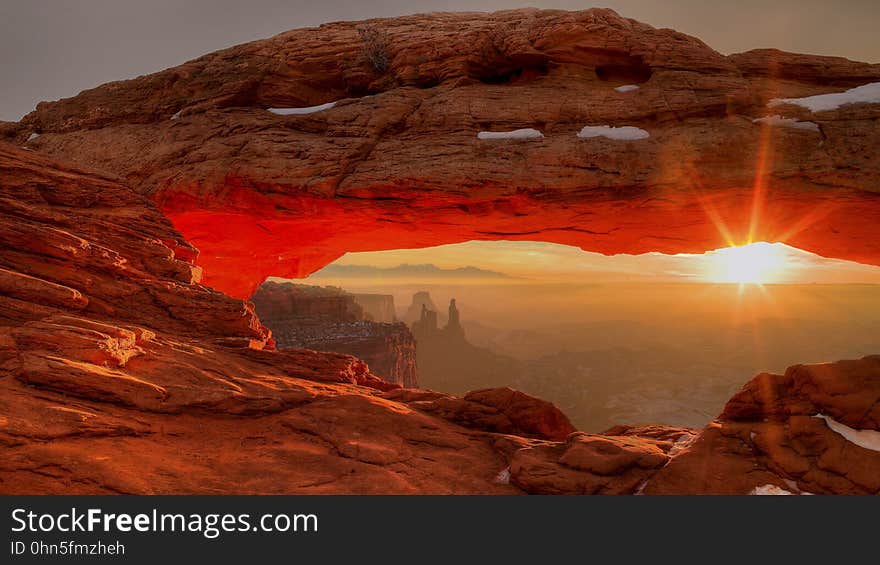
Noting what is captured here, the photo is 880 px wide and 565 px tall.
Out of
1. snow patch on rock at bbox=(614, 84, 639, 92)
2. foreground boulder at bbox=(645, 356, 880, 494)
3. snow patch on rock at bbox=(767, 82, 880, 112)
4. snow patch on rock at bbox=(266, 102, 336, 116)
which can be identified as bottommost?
foreground boulder at bbox=(645, 356, 880, 494)

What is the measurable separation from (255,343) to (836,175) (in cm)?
1893

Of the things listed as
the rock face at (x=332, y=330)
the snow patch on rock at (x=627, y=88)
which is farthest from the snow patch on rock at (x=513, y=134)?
the rock face at (x=332, y=330)

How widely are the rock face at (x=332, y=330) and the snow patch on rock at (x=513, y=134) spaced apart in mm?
38057

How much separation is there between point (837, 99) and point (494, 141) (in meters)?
11.3

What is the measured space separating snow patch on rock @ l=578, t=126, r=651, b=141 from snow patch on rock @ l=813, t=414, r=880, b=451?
10222mm

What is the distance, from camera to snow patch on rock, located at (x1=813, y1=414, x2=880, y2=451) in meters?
7.72

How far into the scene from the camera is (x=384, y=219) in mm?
18062

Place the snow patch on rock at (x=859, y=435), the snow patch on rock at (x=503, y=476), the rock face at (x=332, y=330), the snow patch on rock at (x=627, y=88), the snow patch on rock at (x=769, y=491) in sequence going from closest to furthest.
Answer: the snow patch on rock at (x=769, y=491), the snow patch on rock at (x=859, y=435), the snow patch on rock at (x=503, y=476), the snow patch on rock at (x=627, y=88), the rock face at (x=332, y=330)

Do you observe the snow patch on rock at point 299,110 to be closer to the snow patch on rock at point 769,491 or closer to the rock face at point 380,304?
the snow patch on rock at point 769,491

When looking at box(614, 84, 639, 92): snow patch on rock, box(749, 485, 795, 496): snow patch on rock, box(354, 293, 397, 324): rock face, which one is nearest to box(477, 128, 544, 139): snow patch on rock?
box(614, 84, 639, 92): snow patch on rock

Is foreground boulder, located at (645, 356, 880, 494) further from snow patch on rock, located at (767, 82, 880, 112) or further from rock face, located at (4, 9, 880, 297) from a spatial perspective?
snow patch on rock, located at (767, 82, 880, 112)

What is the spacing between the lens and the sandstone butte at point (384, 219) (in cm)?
790

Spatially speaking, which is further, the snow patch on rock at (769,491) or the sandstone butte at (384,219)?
the sandstone butte at (384,219)

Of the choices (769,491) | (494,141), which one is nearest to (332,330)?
(494,141)
